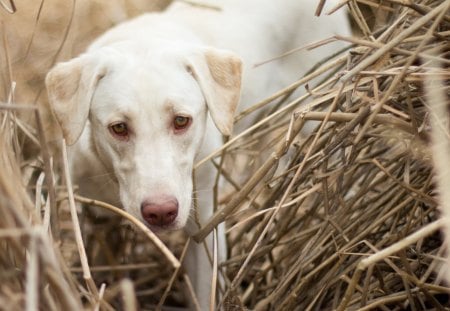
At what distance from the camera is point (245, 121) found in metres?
3.20

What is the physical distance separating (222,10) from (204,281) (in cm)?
107

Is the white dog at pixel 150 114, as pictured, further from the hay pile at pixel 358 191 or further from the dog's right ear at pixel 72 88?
the hay pile at pixel 358 191

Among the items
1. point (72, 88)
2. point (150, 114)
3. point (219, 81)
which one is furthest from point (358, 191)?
point (72, 88)

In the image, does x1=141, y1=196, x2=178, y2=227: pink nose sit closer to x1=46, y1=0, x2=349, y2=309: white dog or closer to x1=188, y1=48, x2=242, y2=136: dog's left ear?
x1=46, y1=0, x2=349, y2=309: white dog

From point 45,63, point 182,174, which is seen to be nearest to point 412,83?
point 182,174

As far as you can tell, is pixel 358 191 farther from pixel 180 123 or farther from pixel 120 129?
pixel 120 129

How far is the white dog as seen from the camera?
88.5 inches

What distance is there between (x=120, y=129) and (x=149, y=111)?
0.37ft

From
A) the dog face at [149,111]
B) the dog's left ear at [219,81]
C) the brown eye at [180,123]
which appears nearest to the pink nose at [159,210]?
the dog face at [149,111]

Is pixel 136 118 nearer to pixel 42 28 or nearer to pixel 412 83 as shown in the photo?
pixel 412 83

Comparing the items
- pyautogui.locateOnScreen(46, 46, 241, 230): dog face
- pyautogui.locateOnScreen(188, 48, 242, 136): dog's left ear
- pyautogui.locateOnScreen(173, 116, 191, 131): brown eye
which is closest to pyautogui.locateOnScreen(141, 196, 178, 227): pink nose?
pyautogui.locateOnScreen(46, 46, 241, 230): dog face

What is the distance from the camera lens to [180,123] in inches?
92.6

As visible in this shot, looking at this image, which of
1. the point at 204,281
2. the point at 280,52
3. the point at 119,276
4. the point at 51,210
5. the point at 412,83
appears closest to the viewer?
the point at 51,210

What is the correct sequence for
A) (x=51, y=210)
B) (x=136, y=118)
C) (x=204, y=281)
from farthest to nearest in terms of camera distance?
(x=204, y=281) < (x=136, y=118) < (x=51, y=210)
